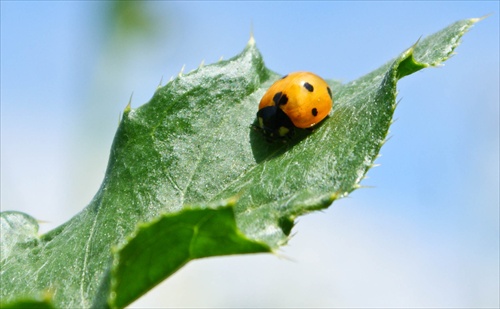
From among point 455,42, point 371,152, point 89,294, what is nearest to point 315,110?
point 455,42

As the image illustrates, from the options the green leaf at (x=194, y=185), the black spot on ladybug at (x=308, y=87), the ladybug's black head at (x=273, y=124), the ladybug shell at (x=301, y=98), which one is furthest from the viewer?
the black spot on ladybug at (x=308, y=87)

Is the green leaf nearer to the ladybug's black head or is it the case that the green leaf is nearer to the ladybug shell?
the ladybug's black head

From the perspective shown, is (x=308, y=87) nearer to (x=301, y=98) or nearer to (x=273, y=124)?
(x=301, y=98)

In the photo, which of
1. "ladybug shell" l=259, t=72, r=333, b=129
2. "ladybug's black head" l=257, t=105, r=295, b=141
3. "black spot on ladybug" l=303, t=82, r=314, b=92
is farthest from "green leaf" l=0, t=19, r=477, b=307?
"black spot on ladybug" l=303, t=82, r=314, b=92

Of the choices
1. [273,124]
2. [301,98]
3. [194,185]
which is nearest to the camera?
[194,185]

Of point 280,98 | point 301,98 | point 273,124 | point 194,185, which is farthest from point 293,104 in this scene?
point 194,185

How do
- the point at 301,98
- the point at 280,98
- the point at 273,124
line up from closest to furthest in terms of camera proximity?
the point at 273,124, the point at 280,98, the point at 301,98

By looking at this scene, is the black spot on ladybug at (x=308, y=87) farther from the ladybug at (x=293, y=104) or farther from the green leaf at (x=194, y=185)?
the green leaf at (x=194, y=185)

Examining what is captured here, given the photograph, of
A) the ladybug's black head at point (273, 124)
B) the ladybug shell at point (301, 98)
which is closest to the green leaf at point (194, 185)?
the ladybug's black head at point (273, 124)
